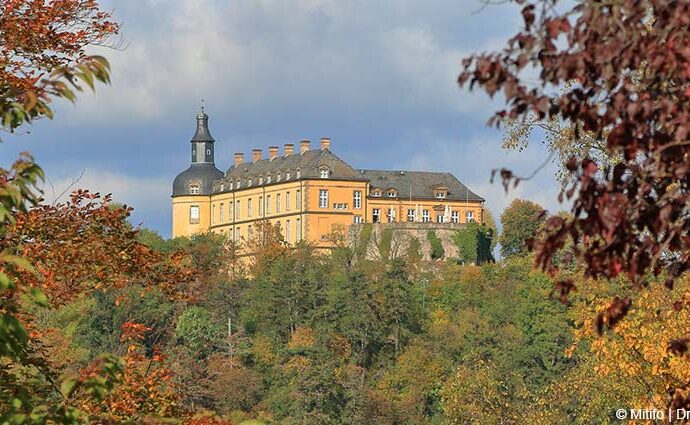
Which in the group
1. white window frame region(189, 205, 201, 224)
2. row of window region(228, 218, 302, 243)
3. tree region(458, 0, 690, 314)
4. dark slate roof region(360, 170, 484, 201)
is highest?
dark slate roof region(360, 170, 484, 201)

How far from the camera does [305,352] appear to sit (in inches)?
4119

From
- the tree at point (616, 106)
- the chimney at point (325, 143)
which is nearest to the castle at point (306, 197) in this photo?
the chimney at point (325, 143)

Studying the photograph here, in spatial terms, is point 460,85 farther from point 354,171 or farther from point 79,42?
point 354,171

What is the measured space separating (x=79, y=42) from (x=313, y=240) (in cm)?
12528

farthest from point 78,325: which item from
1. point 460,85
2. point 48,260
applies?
point 460,85

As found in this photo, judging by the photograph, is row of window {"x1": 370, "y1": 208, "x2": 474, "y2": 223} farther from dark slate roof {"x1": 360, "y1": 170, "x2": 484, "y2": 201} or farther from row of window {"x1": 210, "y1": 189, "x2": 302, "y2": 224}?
row of window {"x1": 210, "y1": 189, "x2": 302, "y2": 224}

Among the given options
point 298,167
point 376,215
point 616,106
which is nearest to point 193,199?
point 298,167

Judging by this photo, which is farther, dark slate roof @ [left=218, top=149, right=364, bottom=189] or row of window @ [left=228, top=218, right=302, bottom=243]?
dark slate roof @ [left=218, top=149, right=364, bottom=189]

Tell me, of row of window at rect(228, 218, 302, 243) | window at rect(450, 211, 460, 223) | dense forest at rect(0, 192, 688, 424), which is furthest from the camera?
window at rect(450, 211, 460, 223)

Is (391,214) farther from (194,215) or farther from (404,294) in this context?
(404,294)

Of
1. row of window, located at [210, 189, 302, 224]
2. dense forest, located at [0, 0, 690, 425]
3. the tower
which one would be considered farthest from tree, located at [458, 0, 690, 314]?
the tower

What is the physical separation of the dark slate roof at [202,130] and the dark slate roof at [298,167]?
20.3ft

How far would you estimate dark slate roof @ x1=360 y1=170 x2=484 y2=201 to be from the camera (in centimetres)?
15138

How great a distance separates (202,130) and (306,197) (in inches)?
1035
